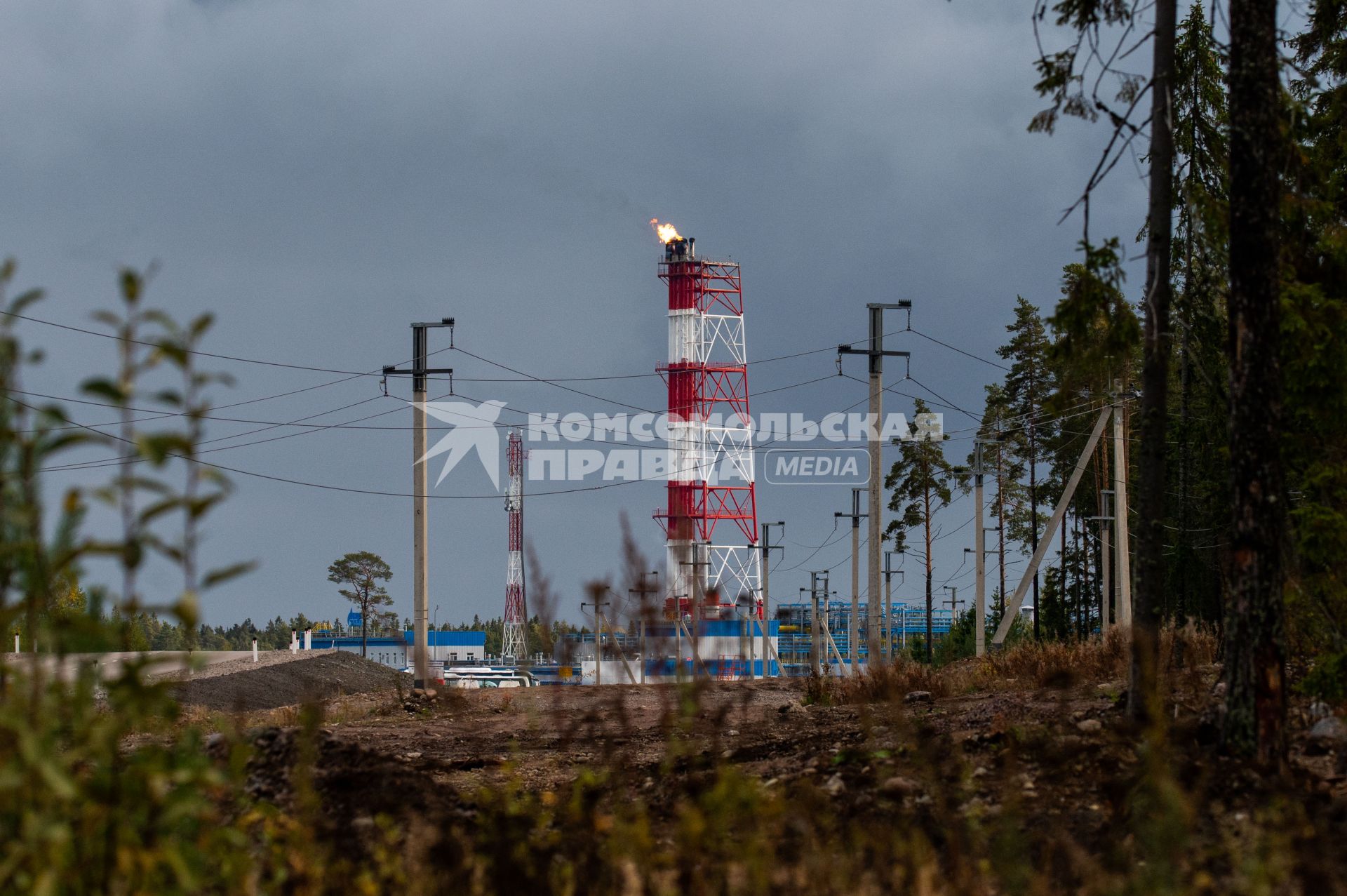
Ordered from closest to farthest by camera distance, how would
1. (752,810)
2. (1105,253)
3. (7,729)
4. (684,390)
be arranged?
1. (7,729)
2. (752,810)
3. (1105,253)
4. (684,390)

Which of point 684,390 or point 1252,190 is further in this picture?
point 684,390

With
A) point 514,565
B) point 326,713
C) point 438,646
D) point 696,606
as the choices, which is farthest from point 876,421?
point 438,646

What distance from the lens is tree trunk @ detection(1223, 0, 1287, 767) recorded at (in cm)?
691

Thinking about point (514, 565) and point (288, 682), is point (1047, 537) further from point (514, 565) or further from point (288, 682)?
point (514, 565)

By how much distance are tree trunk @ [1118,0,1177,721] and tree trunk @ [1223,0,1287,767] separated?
1.04 metres

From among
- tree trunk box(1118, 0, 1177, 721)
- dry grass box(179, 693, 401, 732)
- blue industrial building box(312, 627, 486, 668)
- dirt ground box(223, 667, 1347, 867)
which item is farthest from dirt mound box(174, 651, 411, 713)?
blue industrial building box(312, 627, 486, 668)

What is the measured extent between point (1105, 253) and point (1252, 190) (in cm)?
144

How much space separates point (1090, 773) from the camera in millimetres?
6980

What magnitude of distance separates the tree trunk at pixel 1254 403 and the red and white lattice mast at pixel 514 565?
4477 cm

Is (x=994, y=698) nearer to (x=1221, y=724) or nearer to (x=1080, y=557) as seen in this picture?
(x=1221, y=724)

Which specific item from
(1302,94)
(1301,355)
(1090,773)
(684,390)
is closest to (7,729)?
(1090,773)

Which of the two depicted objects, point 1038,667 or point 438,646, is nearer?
point 1038,667

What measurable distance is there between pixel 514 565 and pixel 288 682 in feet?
113

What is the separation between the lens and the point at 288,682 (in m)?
27.5
